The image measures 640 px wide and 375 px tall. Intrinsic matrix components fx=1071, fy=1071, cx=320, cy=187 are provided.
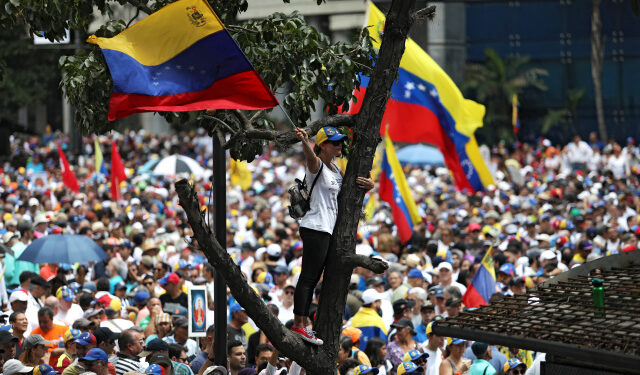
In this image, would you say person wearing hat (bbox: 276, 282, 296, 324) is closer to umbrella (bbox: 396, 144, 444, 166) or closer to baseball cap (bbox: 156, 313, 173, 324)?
baseball cap (bbox: 156, 313, 173, 324)

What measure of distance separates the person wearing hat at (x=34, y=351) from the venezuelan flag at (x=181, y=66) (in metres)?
3.89

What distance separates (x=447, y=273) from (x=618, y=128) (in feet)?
96.0

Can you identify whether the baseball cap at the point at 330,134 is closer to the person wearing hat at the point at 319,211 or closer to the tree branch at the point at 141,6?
the person wearing hat at the point at 319,211

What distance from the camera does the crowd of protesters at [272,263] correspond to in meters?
9.20

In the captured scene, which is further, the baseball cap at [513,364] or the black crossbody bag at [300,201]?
the baseball cap at [513,364]

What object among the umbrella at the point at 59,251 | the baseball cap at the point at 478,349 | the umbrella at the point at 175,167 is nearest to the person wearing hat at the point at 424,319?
the baseball cap at the point at 478,349

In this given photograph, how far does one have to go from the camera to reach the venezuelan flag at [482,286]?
11.7 m

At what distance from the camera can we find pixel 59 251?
13211 millimetres

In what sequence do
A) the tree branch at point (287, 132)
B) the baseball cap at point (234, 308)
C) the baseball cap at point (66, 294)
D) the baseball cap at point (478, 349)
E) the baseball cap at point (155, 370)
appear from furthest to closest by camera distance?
the baseball cap at point (66, 294) < the baseball cap at point (234, 308) < the baseball cap at point (478, 349) < the baseball cap at point (155, 370) < the tree branch at point (287, 132)

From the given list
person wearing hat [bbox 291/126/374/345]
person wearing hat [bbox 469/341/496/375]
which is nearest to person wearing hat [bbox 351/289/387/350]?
person wearing hat [bbox 469/341/496/375]

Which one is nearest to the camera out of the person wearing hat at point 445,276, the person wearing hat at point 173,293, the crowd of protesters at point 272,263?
the crowd of protesters at point 272,263

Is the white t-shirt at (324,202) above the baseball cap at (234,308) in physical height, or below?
above

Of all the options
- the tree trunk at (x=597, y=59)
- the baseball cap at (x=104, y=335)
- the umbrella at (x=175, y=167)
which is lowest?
the baseball cap at (x=104, y=335)

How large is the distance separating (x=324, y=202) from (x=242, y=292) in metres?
0.76
